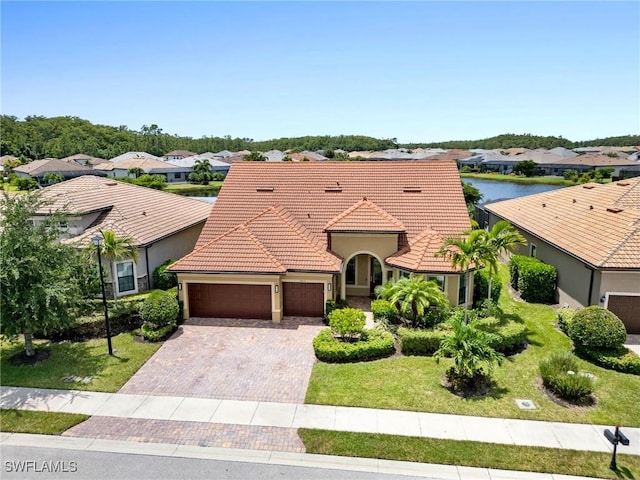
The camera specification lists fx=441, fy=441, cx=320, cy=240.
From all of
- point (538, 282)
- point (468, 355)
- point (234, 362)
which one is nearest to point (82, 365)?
point (234, 362)

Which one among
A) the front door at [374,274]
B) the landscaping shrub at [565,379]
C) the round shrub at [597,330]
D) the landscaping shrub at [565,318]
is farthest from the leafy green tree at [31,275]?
the landscaping shrub at [565,318]

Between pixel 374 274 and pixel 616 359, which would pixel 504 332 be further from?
pixel 374 274

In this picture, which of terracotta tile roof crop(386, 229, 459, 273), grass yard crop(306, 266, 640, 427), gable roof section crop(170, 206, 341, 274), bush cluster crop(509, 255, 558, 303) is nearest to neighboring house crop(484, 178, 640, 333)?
bush cluster crop(509, 255, 558, 303)

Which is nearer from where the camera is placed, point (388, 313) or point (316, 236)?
→ point (388, 313)

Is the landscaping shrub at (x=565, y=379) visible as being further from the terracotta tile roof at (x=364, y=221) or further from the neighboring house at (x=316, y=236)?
the terracotta tile roof at (x=364, y=221)

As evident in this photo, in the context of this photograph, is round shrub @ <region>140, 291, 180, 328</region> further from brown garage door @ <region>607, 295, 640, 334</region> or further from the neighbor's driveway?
brown garage door @ <region>607, 295, 640, 334</region>
